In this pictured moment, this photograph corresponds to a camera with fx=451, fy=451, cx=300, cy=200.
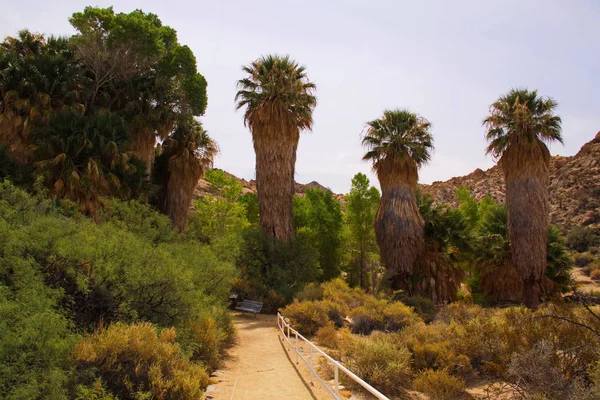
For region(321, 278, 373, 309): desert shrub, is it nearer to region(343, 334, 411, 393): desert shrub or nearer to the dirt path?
the dirt path

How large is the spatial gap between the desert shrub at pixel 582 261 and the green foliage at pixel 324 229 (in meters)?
26.9

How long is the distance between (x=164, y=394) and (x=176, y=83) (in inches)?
968

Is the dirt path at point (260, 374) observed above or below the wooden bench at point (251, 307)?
below

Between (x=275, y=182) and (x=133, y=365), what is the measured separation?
17.3 metres

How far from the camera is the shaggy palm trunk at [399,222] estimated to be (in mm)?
23703

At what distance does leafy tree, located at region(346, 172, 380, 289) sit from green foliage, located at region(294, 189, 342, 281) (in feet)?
4.31

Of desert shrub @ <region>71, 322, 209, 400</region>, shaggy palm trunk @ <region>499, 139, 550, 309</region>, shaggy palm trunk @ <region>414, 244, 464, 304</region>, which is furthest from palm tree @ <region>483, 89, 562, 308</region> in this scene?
desert shrub @ <region>71, 322, 209, 400</region>

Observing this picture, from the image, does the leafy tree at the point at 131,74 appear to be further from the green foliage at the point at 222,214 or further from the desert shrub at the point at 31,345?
the desert shrub at the point at 31,345

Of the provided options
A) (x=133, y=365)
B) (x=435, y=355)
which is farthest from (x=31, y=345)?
(x=435, y=355)

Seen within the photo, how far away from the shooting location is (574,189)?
6088 centimetres

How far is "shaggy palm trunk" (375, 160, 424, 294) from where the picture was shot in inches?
933

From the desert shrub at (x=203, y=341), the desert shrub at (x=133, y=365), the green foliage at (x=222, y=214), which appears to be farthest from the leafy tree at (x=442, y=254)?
the desert shrub at (x=133, y=365)

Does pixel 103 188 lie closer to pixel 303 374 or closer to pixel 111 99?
pixel 111 99

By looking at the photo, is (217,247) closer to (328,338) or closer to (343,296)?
(343,296)
